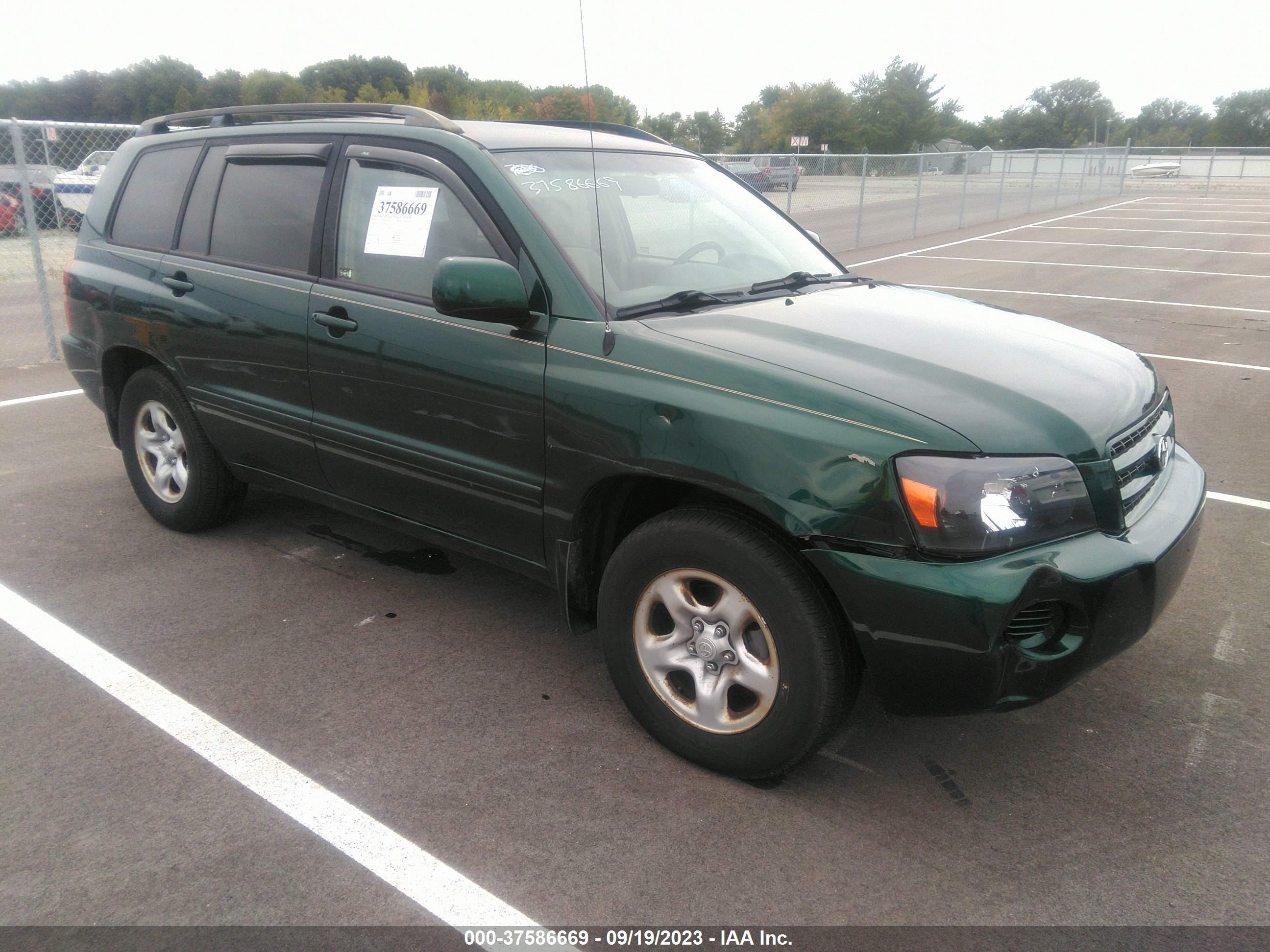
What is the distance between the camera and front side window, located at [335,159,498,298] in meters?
3.29

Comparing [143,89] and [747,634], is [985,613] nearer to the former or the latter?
[747,634]

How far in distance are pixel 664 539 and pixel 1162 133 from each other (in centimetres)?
11210

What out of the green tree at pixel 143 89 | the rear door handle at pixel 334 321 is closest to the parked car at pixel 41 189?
the rear door handle at pixel 334 321

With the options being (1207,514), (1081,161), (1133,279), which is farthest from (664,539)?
(1081,161)

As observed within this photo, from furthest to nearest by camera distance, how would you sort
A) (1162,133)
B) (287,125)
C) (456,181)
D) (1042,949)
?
(1162,133) < (287,125) < (456,181) < (1042,949)

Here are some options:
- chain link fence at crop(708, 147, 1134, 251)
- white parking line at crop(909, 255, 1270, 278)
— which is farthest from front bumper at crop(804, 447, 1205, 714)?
chain link fence at crop(708, 147, 1134, 251)

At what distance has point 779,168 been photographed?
1758 cm

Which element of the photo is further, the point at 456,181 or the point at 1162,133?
the point at 1162,133

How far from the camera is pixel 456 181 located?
10.8 ft

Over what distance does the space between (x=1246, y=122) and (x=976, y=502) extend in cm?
9815

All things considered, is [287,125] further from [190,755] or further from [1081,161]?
[1081,161]

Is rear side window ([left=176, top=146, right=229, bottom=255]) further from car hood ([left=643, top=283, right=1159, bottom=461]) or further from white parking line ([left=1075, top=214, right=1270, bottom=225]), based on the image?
white parking line ([left=1075, top=214, right=1270, bottom=225])

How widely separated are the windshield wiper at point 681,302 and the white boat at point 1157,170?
50.4 metres

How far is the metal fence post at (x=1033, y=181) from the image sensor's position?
89.2 feet
